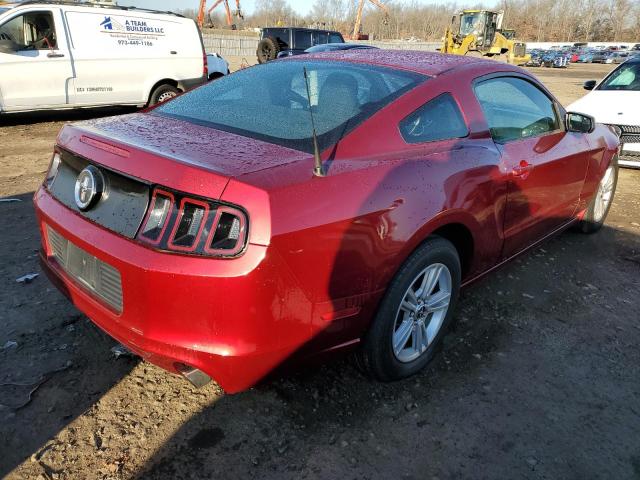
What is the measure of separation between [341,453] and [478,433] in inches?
25.7

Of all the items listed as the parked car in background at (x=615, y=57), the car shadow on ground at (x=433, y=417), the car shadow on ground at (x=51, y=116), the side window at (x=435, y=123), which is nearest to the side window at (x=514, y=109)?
the side window at (x=435, y=123)

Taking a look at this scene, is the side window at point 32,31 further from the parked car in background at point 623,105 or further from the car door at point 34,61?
the parked car in background at point 623,105

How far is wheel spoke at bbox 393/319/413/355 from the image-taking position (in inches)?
98.5

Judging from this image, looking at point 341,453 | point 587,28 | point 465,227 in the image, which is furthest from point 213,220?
point 587,28

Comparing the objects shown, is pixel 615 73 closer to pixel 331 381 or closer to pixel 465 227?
pixel 465 227

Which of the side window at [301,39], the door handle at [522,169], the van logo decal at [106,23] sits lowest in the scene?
the side window at [301,39]

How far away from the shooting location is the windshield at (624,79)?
754 cm

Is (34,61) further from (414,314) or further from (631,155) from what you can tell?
(631,155)

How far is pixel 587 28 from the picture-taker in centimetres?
9738

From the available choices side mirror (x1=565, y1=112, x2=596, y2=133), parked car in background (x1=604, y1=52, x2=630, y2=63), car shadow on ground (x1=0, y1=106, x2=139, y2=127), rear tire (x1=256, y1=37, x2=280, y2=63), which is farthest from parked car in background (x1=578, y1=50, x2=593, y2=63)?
side mirror (x1=565, y1=112, x2=596, y2=133)

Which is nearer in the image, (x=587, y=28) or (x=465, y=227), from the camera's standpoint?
(x=465, y=227)

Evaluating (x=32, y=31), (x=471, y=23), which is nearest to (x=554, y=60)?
(x=471, y=23)

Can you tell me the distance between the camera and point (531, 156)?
3.18 metres

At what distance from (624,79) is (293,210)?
792 cm
